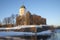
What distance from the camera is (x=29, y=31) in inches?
282

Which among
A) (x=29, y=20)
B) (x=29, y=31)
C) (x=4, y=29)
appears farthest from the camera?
(x=29, y=20)

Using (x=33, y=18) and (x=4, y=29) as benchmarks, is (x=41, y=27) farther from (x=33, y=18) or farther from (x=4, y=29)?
(x=4, y=29)

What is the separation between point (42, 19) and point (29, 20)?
3.53 ft

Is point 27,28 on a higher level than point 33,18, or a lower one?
lower

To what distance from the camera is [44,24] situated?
314 inches

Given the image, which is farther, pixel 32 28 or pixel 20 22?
pixel 20 22

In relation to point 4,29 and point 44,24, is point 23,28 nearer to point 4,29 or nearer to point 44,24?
point 4,29

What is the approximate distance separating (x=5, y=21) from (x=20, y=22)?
0.87m

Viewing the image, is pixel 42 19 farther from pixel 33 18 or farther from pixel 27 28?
pixel 27 28

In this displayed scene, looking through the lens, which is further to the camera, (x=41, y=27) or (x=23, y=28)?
(x=41, y=27)

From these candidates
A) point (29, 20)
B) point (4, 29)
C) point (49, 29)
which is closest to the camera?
point (4, 29)

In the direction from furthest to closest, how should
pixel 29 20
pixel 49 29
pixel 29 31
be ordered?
pixel 49 29 → pixel 29 20 → pixel 29 31

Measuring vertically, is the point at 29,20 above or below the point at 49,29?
above

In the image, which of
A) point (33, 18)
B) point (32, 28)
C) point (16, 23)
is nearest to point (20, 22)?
point (16, 23)
